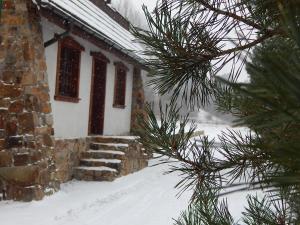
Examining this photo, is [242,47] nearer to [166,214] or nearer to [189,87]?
[189,87]

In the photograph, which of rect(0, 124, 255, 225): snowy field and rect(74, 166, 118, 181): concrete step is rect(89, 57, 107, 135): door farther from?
rect(0, 124, 255, 225): snowy field

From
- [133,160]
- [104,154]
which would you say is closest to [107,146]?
[104,154]

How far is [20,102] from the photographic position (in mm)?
7090

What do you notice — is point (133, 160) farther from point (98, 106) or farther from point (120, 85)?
point (120, 85)

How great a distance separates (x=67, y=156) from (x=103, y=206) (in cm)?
265

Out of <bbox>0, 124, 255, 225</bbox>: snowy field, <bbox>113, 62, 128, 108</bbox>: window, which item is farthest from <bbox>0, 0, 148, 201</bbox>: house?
<bbox>0, 124, 255, 225</bbox>: snowy field

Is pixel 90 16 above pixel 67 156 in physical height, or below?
above

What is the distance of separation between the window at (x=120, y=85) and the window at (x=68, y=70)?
3.00 metres

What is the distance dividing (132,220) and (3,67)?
3703 mm

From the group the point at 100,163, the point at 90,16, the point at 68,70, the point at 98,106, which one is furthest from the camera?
the point at 98,106

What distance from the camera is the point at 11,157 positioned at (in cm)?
696

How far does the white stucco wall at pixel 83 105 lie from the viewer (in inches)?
335

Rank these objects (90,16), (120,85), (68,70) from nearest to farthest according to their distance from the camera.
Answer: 1. (68,70)
2. (90,16)
3. (120,85)

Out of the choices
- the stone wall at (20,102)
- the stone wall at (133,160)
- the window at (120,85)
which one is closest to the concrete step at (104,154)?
the stone wall at (133,160)
